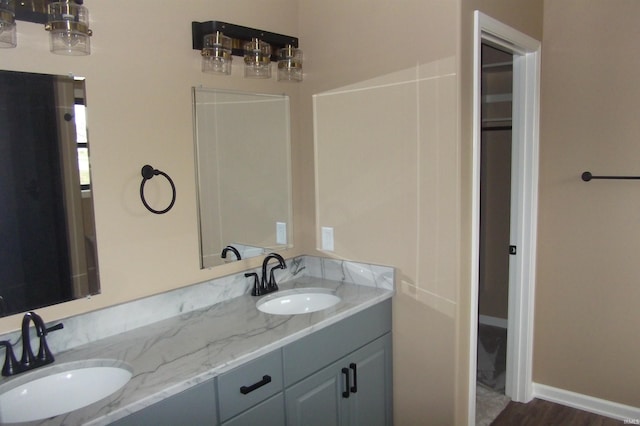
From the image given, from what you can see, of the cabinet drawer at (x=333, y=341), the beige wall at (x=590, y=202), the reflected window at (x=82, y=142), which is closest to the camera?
the reflected window at (x=82, y=142)

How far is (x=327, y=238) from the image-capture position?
8.43 ft

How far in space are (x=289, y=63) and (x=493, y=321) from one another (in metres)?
2.83

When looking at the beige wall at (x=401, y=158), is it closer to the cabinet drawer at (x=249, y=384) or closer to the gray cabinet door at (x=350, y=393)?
the gray cabinet door at (x=350, y=393)

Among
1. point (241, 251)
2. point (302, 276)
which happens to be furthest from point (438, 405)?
point (241, 251)

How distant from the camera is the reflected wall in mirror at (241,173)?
7.14ft

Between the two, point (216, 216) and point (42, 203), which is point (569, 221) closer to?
point (216, 216)

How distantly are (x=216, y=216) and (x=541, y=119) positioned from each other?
190 cm

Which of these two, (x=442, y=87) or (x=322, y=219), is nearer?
(x=442, y=87)

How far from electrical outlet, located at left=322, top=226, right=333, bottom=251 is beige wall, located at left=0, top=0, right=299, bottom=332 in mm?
654

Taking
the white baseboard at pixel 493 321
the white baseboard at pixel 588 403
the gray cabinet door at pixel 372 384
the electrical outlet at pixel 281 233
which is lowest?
the white baseboard at pixel 588 403

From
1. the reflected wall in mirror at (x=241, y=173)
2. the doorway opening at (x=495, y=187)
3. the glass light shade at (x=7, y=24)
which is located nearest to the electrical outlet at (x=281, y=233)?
the reflected wall in mirror at (x=241, y=173)

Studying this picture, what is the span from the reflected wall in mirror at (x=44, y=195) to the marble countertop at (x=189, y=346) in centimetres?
26

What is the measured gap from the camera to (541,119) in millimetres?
2783

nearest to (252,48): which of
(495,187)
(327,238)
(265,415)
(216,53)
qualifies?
(216,53)
